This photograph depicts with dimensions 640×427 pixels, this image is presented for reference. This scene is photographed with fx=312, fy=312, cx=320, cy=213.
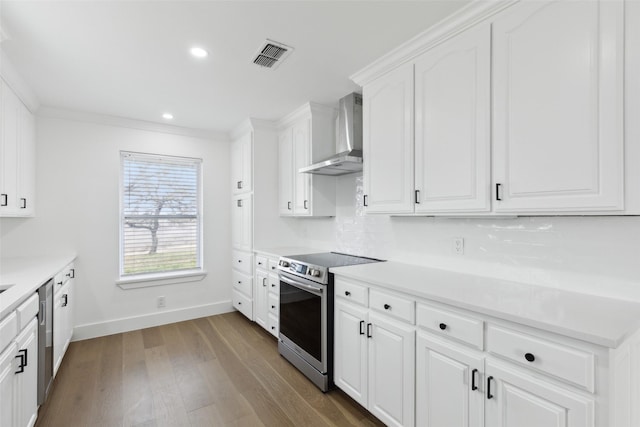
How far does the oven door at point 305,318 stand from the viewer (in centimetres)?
237

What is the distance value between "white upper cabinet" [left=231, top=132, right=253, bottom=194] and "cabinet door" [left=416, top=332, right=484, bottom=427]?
8.96 feet

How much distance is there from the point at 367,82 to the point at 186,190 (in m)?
2.78

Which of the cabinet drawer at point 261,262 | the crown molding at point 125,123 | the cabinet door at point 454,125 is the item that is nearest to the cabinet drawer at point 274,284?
the cabinet drawer at point 261,262

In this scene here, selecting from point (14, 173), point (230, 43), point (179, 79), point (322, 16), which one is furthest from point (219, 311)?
point (322, 16)

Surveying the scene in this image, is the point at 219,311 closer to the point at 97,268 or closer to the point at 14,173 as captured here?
the point at 97,268

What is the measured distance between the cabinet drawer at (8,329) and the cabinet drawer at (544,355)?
2204 millimetres

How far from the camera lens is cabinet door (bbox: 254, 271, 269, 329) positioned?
3.36 meters

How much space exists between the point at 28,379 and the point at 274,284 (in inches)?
73.7

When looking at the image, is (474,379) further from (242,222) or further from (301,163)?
(242,222)

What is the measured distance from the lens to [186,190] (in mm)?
4086

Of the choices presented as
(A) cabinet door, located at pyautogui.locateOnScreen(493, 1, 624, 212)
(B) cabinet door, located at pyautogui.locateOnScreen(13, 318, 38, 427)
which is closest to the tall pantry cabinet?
(B) cabinet door, located at pyautogui.locateOnScreen(13, 318, 38, 427)

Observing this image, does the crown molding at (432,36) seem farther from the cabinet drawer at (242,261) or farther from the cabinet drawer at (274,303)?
the cabinet drawer at (242,261)

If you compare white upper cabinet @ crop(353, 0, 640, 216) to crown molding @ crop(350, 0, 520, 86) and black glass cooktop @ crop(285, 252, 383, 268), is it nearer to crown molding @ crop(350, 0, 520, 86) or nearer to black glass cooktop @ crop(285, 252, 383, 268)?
crown molding @ crop(350, 0, 520, 86)

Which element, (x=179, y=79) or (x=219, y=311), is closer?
(x=179, y=79)
